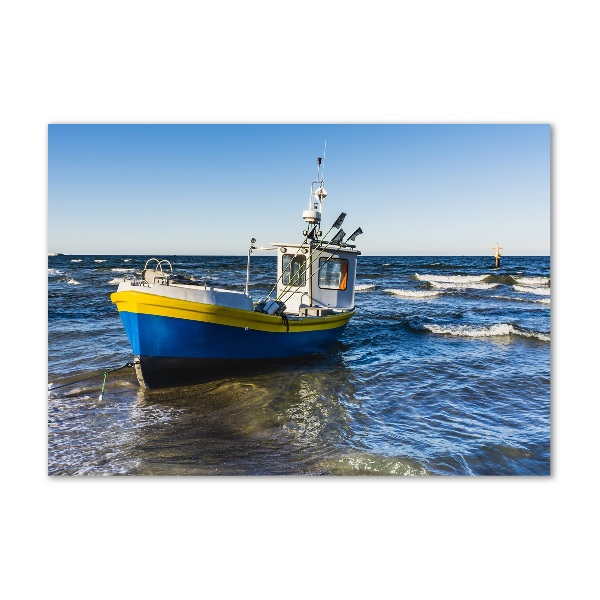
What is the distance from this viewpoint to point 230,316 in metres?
5.29

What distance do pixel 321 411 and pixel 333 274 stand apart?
2.83 m

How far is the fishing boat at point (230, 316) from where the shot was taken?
4.97 meters

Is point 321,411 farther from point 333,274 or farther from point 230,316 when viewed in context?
point 333,274

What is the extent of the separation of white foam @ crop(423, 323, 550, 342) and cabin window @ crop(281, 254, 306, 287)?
186 inches

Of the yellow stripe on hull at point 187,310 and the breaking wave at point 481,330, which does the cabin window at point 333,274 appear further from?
the breaking wave at point 481,330

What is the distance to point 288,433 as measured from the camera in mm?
4535

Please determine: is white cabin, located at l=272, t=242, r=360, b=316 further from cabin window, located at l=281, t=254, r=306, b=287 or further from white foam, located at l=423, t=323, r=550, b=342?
white foam, located at l=423, t=323, r=550, b=342

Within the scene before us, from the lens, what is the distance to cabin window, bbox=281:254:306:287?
722 centimetres

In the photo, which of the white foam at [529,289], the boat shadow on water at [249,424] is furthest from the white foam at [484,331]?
the white foam at [529,289]

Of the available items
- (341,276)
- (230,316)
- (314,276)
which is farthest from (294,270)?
(230,316)

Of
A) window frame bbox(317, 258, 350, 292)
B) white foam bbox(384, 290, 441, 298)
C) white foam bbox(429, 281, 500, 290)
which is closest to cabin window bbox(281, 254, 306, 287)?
window frame bbox(317, 258, 350, 292)

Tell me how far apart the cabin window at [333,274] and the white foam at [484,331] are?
406cm
